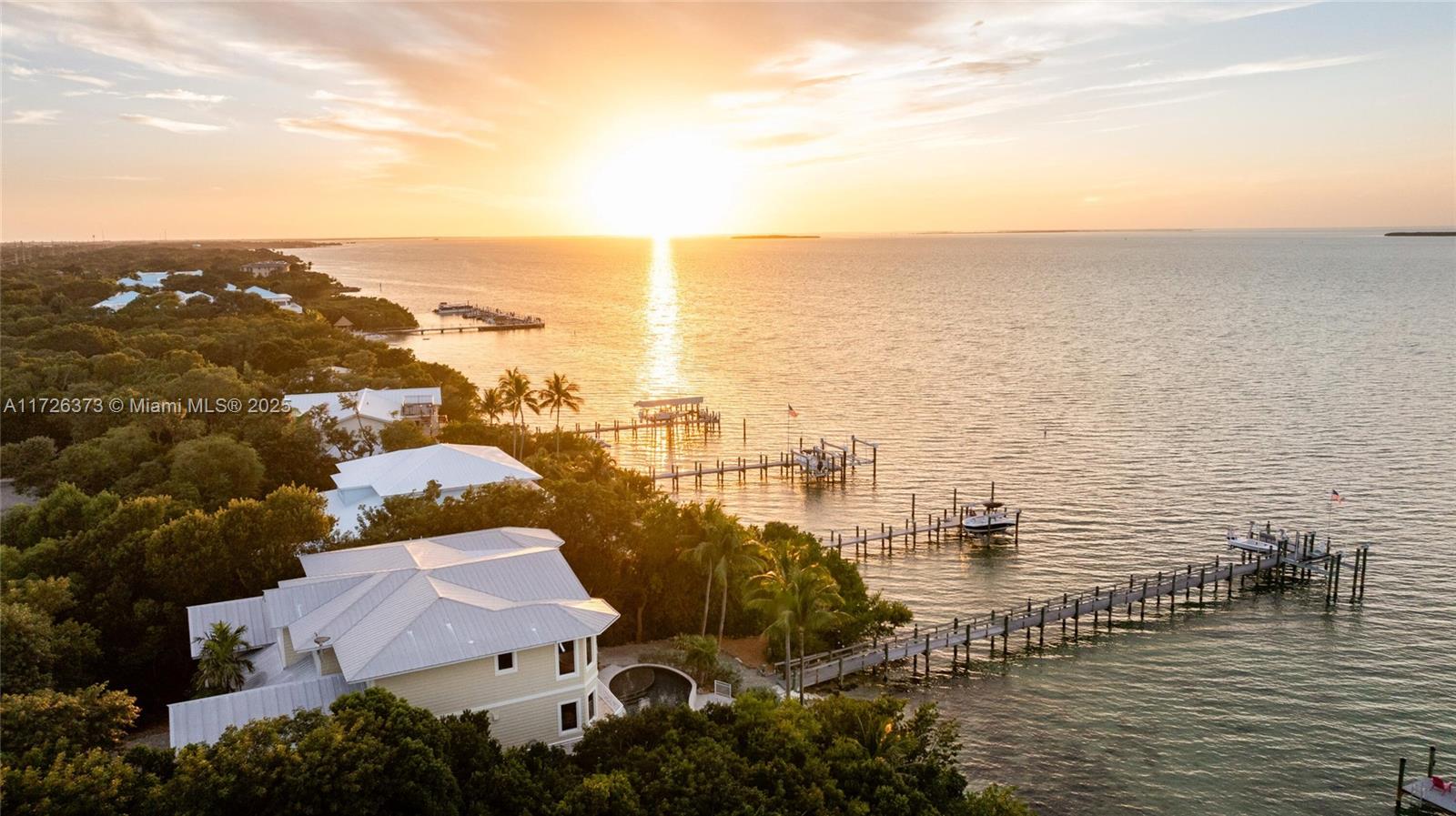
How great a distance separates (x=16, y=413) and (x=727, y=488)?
48267 mm

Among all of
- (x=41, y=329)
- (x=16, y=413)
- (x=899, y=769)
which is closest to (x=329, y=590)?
(x=899, y=769)

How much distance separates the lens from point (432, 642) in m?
23.8

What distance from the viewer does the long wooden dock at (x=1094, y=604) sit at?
38.4 m

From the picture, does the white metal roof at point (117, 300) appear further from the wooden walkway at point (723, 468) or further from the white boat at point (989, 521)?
the white boat at point (989, 521)

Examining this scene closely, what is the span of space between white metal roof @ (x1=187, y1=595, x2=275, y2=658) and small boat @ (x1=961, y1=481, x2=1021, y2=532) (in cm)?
4017

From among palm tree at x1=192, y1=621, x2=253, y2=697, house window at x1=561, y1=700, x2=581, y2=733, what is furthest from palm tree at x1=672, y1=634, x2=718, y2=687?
palm tree at x1=192, y1=621, x2=253, y2=697

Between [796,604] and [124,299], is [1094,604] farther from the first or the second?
[124,299]

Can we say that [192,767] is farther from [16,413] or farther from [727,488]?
[16,413]

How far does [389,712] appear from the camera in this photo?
20.5 m

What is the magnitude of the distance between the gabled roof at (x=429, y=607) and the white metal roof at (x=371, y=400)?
104 ft

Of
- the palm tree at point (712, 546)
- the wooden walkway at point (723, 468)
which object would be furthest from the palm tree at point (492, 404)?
the palm tree at point (712, 546)

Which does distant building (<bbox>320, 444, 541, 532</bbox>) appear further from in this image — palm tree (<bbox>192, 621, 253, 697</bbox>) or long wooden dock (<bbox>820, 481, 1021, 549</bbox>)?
long wooden dock (<bbox>820, 481, 1021, 549</bbox>)

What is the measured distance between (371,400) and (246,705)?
141ft

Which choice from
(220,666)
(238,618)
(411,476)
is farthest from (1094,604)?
(220,666)
